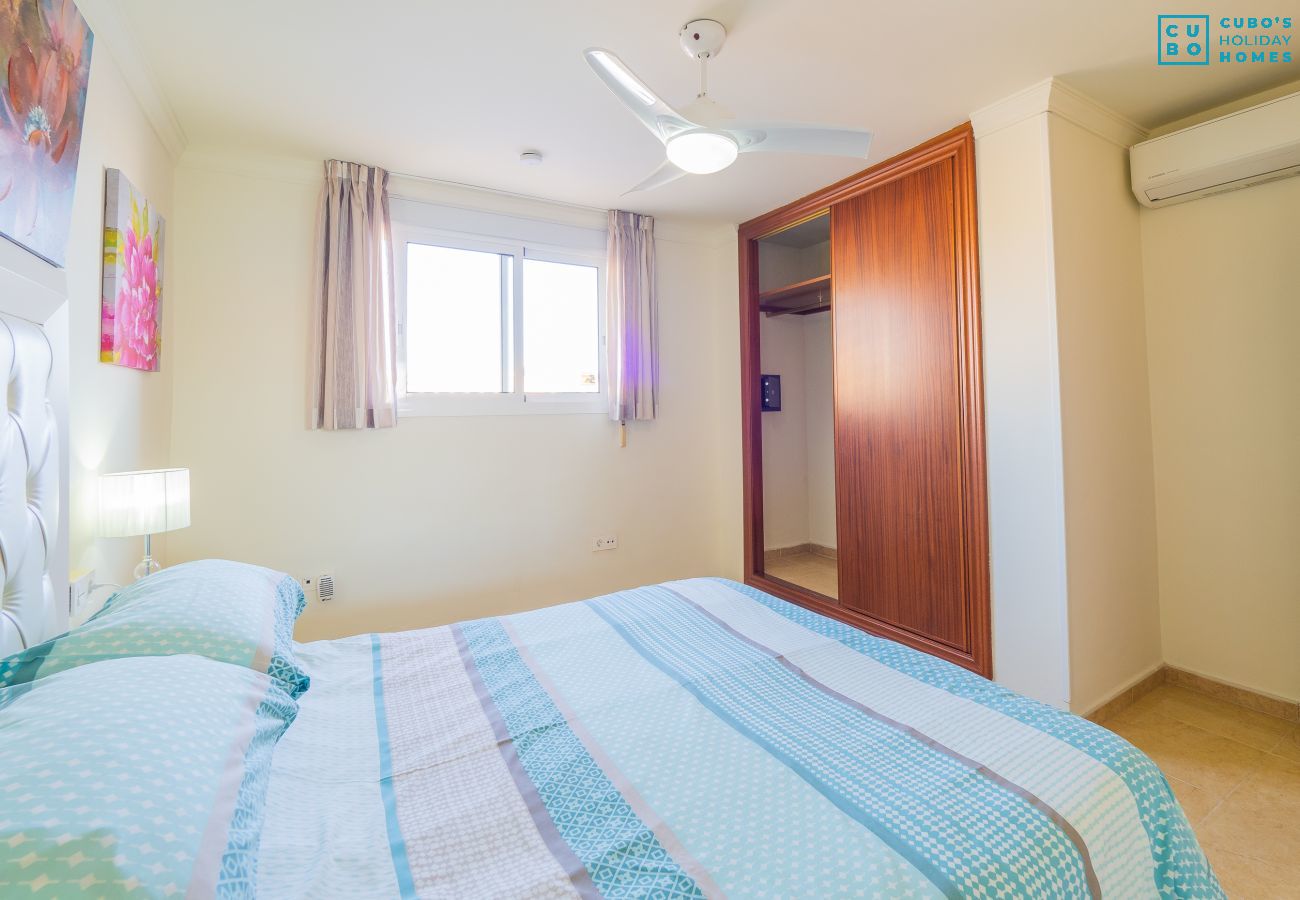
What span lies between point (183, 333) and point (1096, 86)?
13.4ft

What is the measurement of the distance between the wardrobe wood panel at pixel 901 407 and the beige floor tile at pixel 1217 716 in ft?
2.98

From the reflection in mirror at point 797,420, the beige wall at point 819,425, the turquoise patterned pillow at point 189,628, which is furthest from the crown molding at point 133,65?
the beige wall at point 819,425

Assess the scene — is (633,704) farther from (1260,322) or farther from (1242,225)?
(1242,225)

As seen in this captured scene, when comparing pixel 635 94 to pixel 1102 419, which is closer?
pixel 635 94

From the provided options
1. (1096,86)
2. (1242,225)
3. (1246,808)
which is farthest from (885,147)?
A: (1246,808)

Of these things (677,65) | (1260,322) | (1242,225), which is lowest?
(1260,322)

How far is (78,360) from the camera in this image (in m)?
1.63

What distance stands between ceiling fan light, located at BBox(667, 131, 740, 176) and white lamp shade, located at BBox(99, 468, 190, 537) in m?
2.00

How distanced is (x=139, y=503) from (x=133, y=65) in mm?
1539

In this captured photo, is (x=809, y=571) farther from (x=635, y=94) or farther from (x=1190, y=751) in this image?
(x=635, y=94)

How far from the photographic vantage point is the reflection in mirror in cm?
443

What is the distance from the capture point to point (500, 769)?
1.07m

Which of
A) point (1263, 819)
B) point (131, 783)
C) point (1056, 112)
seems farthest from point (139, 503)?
point (1263, 819)

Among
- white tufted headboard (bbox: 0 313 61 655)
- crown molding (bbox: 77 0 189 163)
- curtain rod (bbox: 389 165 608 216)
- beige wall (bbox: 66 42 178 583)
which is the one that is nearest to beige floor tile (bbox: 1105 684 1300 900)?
white tufted headboard (bbox: 0 313 61 655)
